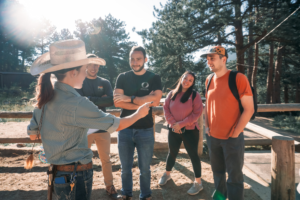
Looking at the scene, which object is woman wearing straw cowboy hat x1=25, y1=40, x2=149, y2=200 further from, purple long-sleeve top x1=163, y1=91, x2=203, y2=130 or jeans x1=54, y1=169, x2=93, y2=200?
purple long-sleeve top x1=163, y1=91, x2=203, y2=130

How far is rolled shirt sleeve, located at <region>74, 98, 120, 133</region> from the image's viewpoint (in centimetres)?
136

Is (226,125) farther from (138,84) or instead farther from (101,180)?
(101,180)

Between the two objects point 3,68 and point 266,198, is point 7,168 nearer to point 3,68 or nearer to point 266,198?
point 266,198

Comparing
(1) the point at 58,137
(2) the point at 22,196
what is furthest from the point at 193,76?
(2) the point at 22,196

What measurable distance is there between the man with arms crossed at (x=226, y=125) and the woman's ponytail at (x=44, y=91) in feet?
5.89

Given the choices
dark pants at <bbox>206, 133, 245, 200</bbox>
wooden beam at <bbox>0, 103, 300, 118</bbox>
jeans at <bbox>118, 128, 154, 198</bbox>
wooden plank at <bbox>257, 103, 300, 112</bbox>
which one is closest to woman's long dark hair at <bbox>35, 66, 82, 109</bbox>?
jeans at <bbox>118, 128, 154, 198</bbox>

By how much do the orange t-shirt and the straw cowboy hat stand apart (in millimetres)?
1554

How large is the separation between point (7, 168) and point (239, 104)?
4.32m

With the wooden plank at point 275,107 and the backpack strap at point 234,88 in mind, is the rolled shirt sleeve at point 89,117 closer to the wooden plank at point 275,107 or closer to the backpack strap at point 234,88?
the backpack strap at point 234,88

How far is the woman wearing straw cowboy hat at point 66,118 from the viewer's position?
4.48 ft

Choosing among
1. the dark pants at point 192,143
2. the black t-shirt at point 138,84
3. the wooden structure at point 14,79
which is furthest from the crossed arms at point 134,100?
the wooden structure at point 14,79

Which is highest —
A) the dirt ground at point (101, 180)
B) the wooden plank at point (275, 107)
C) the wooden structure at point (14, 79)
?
the wooden structure at point (14, 79)

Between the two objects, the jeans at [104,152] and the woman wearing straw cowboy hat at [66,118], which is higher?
the woman wearing straw cowboy hat at [66,118]

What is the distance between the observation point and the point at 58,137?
1399 mm
